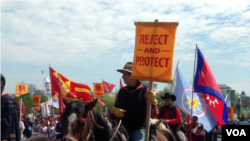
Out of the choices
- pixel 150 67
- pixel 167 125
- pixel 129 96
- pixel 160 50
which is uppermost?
pixel 160 50

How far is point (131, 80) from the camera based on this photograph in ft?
18.1

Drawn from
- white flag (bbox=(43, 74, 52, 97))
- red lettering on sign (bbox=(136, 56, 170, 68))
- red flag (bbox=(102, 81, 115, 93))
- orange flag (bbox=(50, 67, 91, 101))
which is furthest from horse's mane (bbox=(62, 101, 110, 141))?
red flag (bbox=(102, 81, 115, 93))

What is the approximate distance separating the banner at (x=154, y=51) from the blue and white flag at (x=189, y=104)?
6778 millimetres

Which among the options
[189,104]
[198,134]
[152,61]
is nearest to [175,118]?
[198,134]

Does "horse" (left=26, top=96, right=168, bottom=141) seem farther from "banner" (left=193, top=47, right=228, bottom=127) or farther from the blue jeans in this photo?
"banner" (left=193, top=47, right=228, bottom=127)

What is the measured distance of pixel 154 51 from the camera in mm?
4961

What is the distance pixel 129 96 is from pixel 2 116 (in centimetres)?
241

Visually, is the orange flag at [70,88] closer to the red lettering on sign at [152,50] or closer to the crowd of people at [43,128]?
the crowd of people at [43,128]

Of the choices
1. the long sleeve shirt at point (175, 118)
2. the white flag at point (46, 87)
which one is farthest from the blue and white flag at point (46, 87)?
the long sleeve shirt at point (175, 118)

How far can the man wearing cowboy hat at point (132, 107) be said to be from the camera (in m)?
5.33

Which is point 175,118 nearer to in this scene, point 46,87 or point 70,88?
point 70,88

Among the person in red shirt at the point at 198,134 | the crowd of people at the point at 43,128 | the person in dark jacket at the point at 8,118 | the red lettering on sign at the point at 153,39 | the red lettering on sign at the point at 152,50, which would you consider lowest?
the crowd of people at the point at 43,128

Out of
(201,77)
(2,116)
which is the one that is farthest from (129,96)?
(201,77)

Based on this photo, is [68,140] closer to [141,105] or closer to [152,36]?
[141,105]
